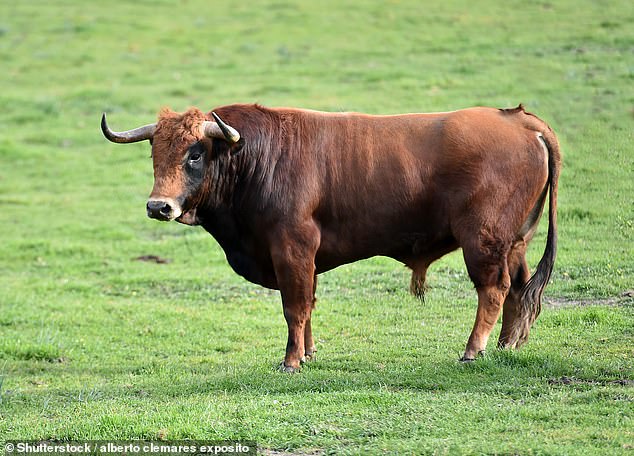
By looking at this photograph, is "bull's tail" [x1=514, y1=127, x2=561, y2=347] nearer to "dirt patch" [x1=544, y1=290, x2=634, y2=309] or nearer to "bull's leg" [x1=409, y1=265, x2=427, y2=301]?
"bull's leg" [x1=409, y1=265, x2=427, y2=301]

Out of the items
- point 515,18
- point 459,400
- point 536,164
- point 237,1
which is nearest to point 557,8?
point 515,18

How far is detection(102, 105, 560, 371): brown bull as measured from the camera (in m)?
8.93

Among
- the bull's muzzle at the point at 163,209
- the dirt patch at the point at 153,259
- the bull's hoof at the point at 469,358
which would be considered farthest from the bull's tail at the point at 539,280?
the dirt patch at the point at 153,259

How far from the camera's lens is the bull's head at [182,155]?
29.8 feet

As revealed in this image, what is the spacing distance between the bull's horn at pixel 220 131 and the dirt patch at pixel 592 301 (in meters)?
4.04

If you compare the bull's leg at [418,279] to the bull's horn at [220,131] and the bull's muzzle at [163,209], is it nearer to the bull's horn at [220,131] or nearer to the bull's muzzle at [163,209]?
the bull's horn at [220,131]

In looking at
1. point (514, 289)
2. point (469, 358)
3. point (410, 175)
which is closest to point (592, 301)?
point (514, 289)

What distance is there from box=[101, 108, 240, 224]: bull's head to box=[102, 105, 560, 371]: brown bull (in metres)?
0.01

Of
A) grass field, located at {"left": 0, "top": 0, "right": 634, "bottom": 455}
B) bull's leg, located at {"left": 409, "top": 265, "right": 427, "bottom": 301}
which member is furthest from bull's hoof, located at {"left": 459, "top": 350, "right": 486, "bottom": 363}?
bull's leg, located at {"left": 409, "top": 265, "right": 427, "bottom": 301}

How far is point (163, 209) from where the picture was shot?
8961 millimetres

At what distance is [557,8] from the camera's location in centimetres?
2589

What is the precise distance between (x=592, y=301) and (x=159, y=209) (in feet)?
16.1

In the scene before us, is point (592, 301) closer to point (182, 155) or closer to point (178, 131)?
point (182, 155)

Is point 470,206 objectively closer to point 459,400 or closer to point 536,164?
point 536,164
